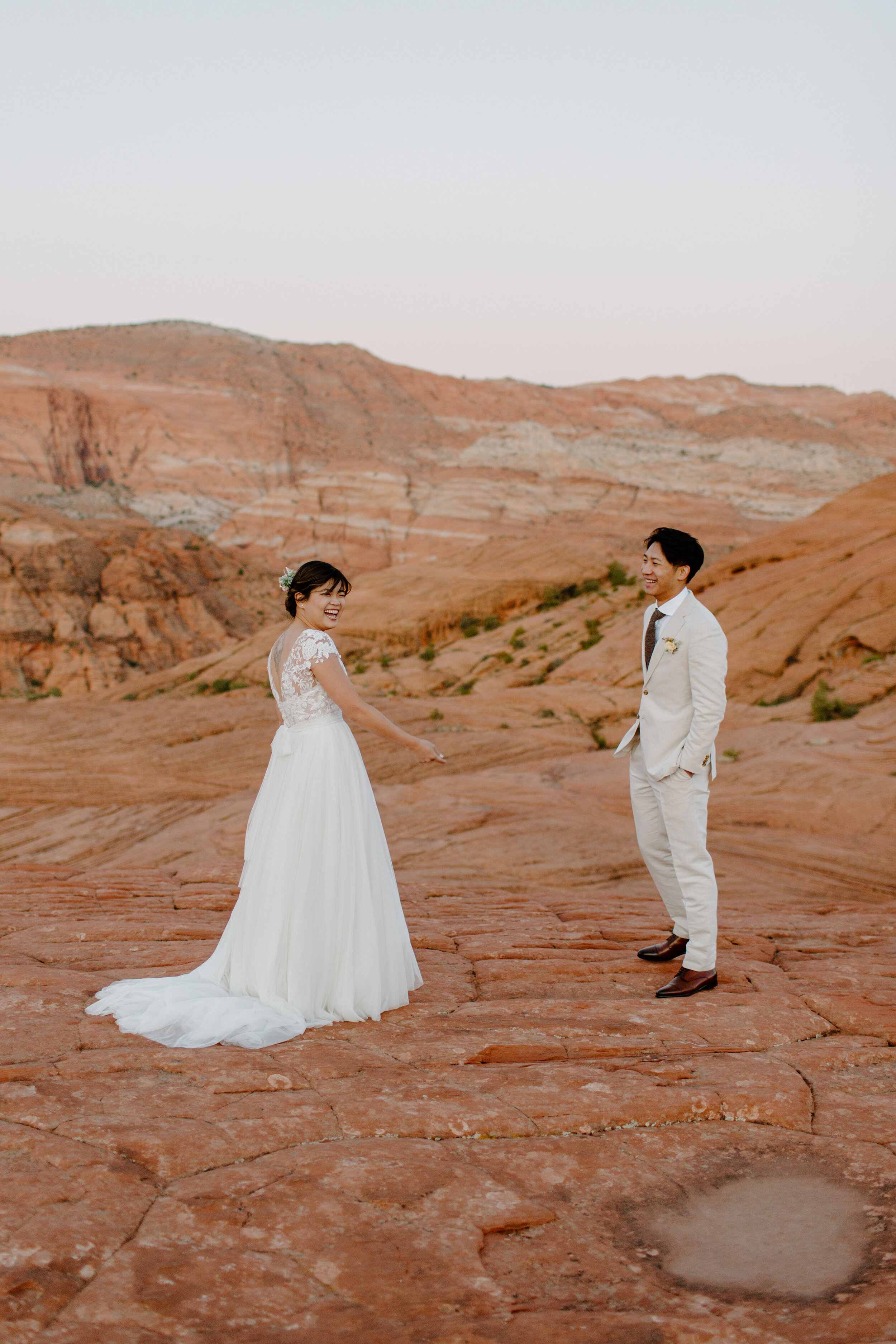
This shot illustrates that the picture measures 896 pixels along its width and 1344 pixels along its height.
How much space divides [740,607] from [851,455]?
138ft

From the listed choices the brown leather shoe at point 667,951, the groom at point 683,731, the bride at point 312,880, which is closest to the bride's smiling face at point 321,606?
the bride at point 312,880

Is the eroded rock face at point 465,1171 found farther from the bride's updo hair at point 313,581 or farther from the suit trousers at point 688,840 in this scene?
the bride's updo hair at point 313,581

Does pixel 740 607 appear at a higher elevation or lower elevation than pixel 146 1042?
higher

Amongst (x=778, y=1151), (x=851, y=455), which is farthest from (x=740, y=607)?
(x=851, y=455)

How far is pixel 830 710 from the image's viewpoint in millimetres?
14125

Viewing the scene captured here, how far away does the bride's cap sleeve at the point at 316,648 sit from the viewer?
4.27m

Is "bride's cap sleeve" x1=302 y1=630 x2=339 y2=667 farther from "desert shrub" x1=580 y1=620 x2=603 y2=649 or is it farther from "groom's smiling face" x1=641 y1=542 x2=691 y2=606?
"desert shrub" x1=580 y1=620 x2=603 y2=649

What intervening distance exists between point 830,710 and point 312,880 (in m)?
11.6

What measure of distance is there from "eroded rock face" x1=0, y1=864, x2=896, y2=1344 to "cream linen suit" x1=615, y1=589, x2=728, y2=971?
0.47 m

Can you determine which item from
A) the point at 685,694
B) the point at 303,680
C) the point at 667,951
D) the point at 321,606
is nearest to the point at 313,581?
the point at 321,606

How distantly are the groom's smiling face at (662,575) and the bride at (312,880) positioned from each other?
1423 mm

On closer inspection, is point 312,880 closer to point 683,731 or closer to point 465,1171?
point 465,1171

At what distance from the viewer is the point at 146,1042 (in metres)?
3.81

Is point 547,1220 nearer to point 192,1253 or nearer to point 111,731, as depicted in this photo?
point 192,1253
